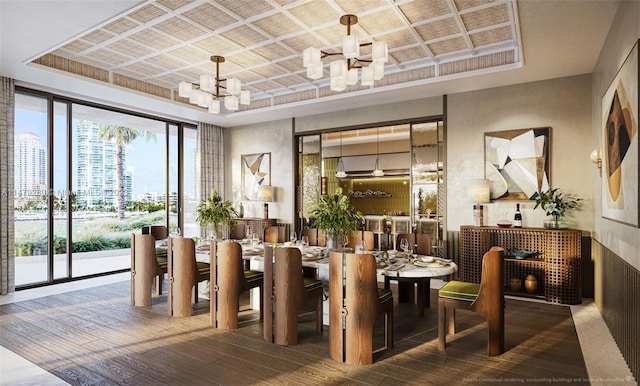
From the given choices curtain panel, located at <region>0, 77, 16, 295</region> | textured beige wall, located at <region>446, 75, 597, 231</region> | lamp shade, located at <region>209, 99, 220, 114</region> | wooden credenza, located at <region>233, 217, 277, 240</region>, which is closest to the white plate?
textured beige wall, located at <region>446, 75, 597, 231</region>

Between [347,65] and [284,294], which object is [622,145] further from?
[284,294]

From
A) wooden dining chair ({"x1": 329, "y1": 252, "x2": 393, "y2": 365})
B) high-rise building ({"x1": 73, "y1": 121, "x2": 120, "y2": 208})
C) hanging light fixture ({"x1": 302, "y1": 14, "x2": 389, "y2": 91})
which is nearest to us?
wooden dining chair ({"x1": 329, "y1": 252, "x2": 393, "y2": 365})

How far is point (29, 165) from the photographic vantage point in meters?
5.54

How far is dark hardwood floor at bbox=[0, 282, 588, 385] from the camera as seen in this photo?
2723mm

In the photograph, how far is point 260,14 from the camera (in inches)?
152

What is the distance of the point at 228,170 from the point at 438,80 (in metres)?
4.99

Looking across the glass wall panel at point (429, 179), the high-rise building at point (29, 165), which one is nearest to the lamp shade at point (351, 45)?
the glass wall panel at point (429, 179)

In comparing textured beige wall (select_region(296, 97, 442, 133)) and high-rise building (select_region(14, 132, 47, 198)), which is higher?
textured beige wall (select_region(296, 97, 442, 133))

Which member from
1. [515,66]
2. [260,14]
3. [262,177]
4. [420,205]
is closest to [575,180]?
[515,66]

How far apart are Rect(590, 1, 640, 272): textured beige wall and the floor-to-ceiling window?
6901mm

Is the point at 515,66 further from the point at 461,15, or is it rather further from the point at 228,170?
the point at 228,170

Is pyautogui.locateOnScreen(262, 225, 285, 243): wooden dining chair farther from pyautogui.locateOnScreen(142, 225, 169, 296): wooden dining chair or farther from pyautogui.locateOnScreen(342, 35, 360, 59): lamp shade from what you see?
pyautogui.locateOnScreen(342, 35, 360, 59): lamp shade

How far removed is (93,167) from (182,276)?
3.48m

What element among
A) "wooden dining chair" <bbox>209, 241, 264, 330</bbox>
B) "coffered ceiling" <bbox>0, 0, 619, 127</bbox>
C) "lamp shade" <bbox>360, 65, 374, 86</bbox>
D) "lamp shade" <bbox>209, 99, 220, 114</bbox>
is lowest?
"wooden dining chair" <bbox>209, 241, 264, 330</bbox>
